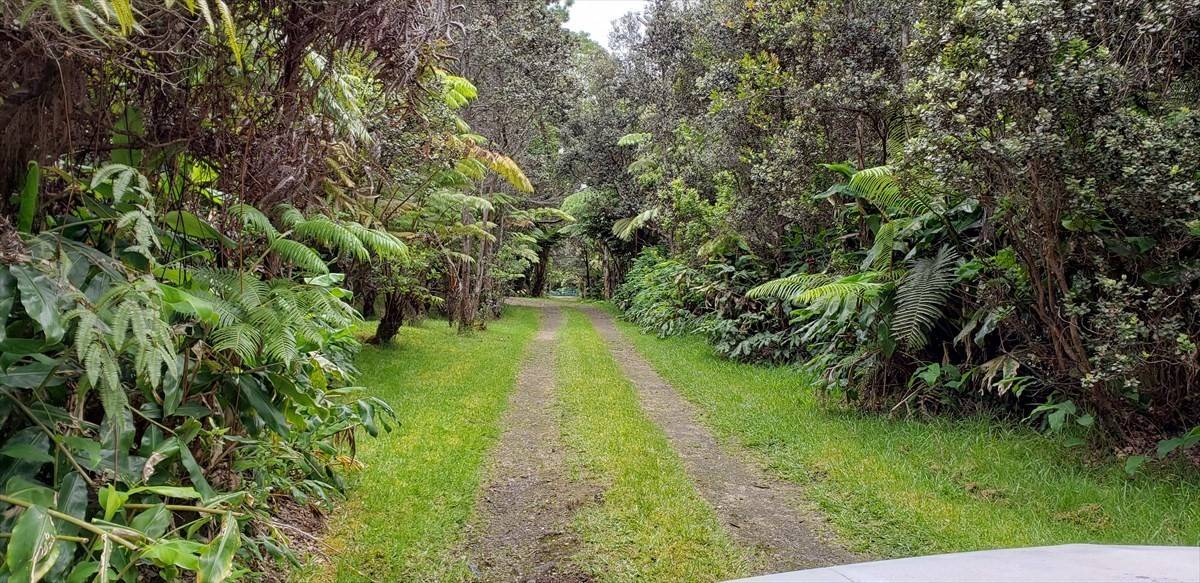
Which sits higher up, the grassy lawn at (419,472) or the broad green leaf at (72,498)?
the broad green leaf at (72,498)

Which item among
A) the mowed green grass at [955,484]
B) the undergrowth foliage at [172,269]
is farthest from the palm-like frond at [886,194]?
the undergrowth foliage at [172,269]

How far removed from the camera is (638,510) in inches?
166

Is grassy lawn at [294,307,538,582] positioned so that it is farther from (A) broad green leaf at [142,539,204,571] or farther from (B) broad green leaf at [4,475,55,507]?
(B) broad green leaf at [4,475,55,507]

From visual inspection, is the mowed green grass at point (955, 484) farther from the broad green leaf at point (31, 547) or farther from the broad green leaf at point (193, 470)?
the broad green leaf at point (31, 547)

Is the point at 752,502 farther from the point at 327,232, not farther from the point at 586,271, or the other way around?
the point at 586,271

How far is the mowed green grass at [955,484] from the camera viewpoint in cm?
368

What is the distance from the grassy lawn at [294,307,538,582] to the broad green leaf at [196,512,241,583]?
114cm

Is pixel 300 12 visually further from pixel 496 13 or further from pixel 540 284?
pixel 540 284

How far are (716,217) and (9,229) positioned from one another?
441 inches

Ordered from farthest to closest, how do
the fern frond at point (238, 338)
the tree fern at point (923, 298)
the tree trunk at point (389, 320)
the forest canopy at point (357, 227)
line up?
the tree trunk at point (389, 320) < the tree fern at point (923, 298) < the fern frond at point (238, 338) < the forest canopy at point (357, 227)

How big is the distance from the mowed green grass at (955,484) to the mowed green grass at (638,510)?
839mm

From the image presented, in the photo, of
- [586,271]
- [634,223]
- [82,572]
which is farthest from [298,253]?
[586,271]

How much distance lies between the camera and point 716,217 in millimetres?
12398

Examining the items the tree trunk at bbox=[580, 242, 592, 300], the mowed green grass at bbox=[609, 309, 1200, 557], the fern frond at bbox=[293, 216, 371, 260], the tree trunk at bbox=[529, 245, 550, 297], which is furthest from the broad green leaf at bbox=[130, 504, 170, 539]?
the tree trunk at bbox=[529, 245, 550, 297]
